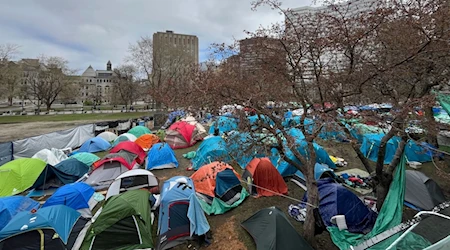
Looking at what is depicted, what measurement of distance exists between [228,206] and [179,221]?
1.99 m

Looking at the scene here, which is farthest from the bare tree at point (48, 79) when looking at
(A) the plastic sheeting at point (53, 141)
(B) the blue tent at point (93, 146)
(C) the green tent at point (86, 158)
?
(C) the green tent at point (86, 158)

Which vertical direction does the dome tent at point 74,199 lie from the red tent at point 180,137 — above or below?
below

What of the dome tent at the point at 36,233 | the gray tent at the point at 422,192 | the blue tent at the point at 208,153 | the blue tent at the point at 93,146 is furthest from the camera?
the blue tent at the point at 93,146

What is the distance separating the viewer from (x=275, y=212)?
5320 mm

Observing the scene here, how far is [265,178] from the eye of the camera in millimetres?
8328

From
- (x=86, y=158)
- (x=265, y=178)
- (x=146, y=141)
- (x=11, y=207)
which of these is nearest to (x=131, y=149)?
(x=86, y=158)

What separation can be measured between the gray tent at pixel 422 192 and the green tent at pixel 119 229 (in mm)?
7866

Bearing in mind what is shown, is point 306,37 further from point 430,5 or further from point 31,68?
point 31,68

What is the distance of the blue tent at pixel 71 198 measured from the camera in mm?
6742

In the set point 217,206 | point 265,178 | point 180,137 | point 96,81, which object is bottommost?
point 217,206

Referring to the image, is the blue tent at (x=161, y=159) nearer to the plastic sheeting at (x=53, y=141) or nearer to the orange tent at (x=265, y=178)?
the orange tent at (x=265, y=178)

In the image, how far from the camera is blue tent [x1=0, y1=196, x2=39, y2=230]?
5.70 meters

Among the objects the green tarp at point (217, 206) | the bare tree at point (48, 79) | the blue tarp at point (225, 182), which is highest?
the bare tree at point (48, 79)

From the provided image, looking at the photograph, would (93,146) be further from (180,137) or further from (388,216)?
(388,216)
